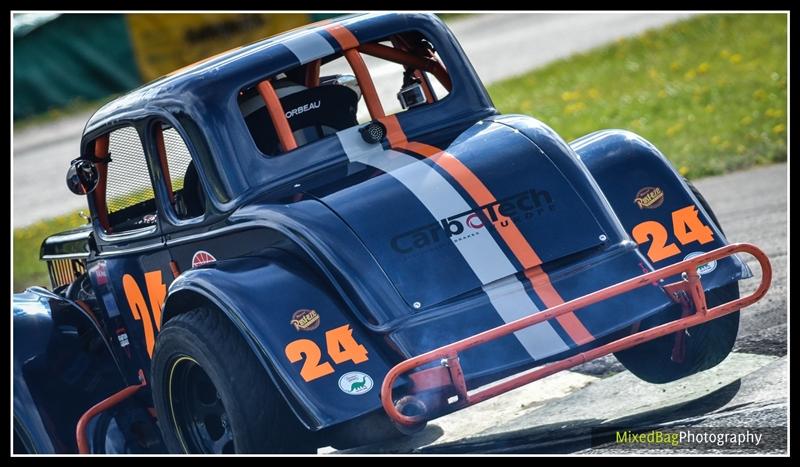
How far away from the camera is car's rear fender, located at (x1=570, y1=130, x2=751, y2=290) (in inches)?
220

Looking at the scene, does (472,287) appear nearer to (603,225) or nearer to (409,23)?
(603,225)

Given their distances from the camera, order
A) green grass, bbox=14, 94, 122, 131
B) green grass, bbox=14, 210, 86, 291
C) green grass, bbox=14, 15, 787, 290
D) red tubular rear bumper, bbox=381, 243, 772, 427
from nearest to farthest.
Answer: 1. red tubular rear bumper, bbox=381, 243, 772, 427
2. green grass, bbox=14, 210, 86, 291
3. green grass, bbox=14, 15, 787, 290
4. green grass, bbox=14, 94, 122, 131

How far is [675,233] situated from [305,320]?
1.87m

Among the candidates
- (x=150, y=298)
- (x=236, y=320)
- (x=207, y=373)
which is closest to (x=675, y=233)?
(x=236, y=320)

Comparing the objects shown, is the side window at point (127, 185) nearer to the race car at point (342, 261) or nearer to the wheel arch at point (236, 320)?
the race car at point (342, 261)

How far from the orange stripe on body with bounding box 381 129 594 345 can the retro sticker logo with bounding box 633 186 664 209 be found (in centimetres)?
87

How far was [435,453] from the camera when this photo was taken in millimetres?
5469

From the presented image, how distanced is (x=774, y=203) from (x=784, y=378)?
3933 millimetres

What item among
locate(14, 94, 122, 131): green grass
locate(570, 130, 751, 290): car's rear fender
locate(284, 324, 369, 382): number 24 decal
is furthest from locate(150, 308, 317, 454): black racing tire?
locate(14, 94, 122, 131): green grass

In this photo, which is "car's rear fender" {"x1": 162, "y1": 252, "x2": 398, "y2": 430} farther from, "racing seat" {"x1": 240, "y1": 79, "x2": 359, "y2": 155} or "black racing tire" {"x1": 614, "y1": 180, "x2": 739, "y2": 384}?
"black racing tire" {"x1": 614, "y1": 180, "x2": 739, "y2": 384}

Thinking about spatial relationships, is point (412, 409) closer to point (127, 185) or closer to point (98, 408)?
point (98, 408)

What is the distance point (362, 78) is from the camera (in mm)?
5898

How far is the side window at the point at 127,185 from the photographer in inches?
239

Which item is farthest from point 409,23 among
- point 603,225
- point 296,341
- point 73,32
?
point 73,32
